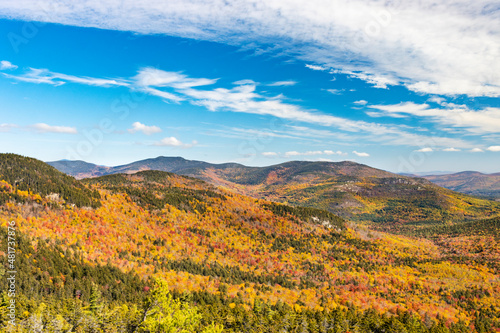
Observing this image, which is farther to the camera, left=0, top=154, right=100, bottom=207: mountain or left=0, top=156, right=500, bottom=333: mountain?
left=0, top=154, right=100, bottom=207: mountain

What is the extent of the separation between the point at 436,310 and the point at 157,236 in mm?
144069

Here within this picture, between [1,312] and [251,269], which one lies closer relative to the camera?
[1,312]

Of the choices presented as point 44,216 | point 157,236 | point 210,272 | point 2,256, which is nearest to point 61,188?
point 44,216

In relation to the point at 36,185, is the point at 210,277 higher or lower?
lower

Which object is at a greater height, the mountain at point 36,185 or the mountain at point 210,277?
the mountain at point 36,185

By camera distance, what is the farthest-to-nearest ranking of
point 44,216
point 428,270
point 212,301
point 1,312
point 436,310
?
point 428,270 → point 44,216 → point 436,310 → point 212,301 → point 1,312

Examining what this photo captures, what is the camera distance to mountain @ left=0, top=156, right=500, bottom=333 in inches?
2975

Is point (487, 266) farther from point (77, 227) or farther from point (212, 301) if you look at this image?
point (77, 227)

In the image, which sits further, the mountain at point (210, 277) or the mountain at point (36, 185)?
the mountain at point (36, 185)

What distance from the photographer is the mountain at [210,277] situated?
248 feet

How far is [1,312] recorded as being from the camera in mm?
55281

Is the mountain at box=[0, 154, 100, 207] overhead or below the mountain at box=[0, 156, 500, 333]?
overhead

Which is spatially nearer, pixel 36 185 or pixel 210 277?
pixel 210 277

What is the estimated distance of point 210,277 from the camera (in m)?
126
